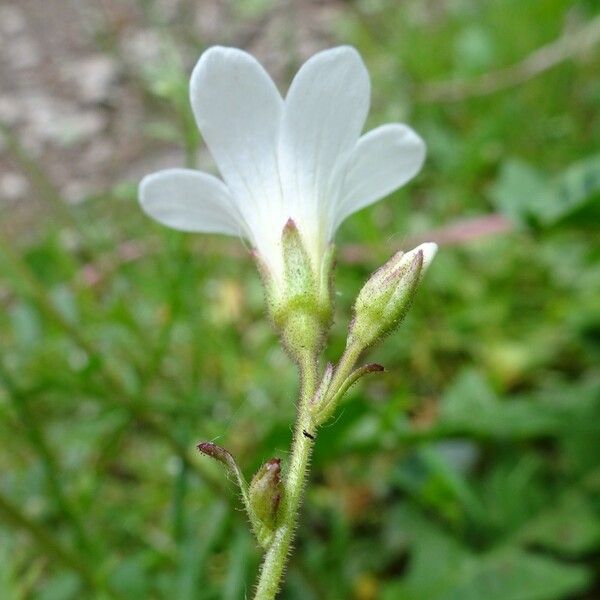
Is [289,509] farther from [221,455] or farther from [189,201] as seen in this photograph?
[189,201]

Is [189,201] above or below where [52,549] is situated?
above

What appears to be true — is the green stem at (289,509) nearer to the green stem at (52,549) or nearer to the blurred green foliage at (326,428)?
the blurred green foliage at (326,428)

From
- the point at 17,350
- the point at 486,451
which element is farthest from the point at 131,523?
the point at 486,451

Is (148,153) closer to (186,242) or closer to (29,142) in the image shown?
(29,142)

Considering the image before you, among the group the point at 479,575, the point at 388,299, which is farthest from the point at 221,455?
the point at 479,575

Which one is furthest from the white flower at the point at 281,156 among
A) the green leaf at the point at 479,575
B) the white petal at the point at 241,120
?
the green leaf at the point at 479,575

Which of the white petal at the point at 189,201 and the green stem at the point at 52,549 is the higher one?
Answer: the white petal at the point at 189,201

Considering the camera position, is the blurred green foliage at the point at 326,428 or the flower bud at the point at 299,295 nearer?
the flower bud at the point at 299,295
